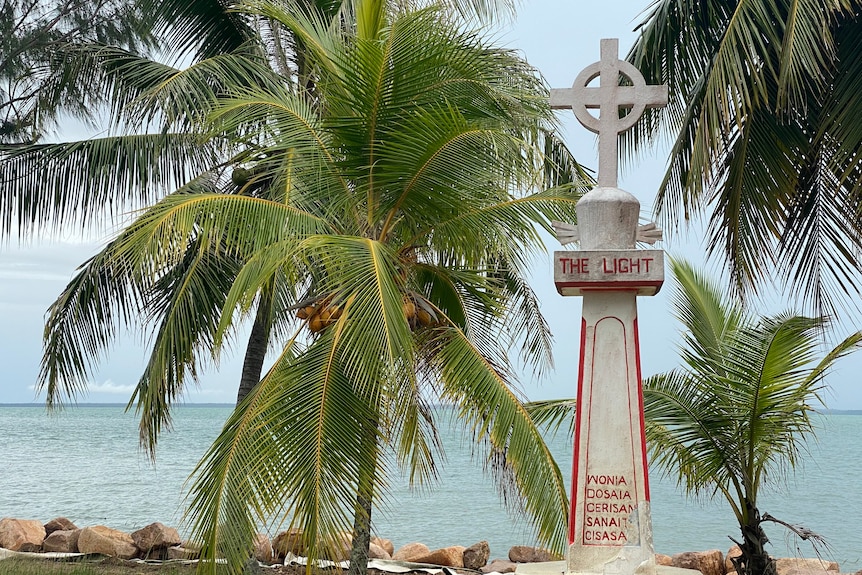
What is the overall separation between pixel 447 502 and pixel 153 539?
1569 cm

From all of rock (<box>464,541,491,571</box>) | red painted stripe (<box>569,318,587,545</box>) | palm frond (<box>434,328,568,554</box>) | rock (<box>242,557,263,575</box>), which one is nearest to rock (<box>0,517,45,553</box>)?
rock (<box>242,557,263,575</box>)

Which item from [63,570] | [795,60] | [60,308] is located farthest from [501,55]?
[63,570]

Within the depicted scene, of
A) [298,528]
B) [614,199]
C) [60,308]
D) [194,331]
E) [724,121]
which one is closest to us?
[614,199]

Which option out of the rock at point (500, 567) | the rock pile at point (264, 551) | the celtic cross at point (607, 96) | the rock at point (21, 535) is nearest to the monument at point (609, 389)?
the celtic cross at point (607, 96)

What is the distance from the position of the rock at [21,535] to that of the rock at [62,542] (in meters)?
0.20

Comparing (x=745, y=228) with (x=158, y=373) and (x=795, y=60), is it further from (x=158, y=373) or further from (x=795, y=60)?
(x=158, y=373)

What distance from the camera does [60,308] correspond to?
11367 mm

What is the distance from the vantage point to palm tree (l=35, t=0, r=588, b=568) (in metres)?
6.75

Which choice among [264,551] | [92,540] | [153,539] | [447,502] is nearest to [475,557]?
[264,551]

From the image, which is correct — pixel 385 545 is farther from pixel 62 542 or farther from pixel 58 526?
pixel 58 526

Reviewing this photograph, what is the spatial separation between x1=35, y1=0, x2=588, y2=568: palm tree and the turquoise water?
14.8 feet

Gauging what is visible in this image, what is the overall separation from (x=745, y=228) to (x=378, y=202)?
3.87 m

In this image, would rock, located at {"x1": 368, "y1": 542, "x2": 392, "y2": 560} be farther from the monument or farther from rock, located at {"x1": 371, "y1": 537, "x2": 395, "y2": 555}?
the monument

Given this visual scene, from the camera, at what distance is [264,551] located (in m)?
13.3
